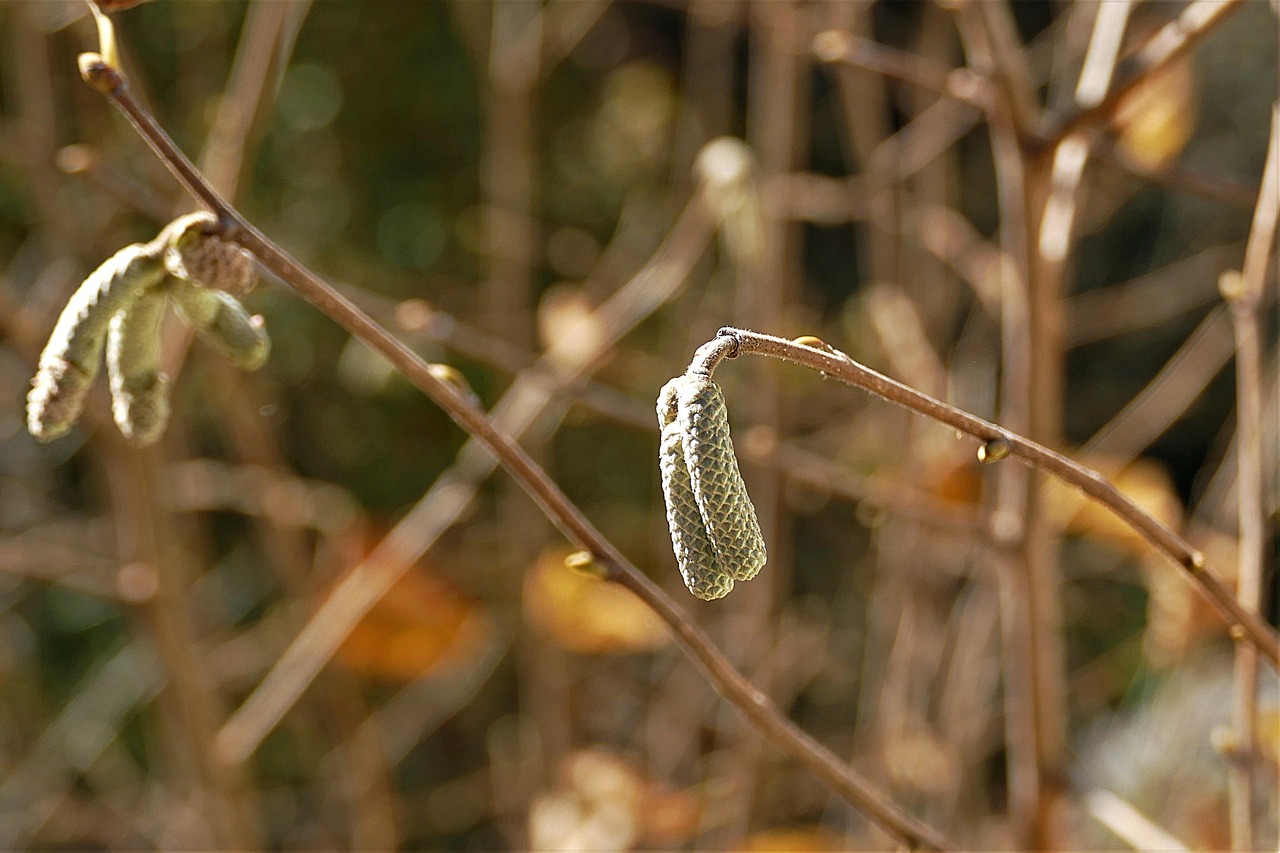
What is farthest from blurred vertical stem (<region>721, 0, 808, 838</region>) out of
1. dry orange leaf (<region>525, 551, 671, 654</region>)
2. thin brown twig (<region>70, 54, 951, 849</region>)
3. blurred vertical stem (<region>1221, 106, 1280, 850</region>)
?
thin brown twig (<region>70, 54, 951, 849</region>)

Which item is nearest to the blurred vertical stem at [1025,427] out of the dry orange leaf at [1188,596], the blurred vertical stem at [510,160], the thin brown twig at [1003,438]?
the thin brown twig at [1003,438]

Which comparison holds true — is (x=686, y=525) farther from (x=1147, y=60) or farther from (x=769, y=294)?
(x=769, y=294)

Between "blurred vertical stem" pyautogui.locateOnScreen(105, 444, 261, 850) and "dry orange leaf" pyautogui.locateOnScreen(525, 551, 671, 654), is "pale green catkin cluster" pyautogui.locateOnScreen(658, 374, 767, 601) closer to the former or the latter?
"blurred vertical stem" pyautogui.locateOnScreen(105, 444, 261, 850)

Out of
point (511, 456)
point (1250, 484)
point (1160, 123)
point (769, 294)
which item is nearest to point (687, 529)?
point (511, 456)

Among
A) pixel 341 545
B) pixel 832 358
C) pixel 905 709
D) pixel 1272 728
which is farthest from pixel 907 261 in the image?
pixel 832 358

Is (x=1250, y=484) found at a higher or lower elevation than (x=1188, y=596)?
lower

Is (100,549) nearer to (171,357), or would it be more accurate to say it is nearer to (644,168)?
(171,357)
